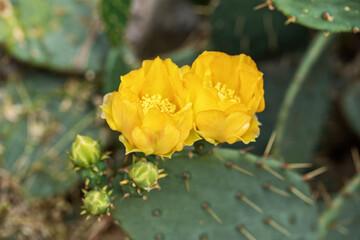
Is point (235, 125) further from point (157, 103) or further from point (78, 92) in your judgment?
point (78, 92)

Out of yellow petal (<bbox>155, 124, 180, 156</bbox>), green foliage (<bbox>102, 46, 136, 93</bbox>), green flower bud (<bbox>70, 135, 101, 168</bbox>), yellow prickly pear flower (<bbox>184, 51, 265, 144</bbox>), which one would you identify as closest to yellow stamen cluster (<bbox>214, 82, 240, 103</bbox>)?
yellow prickly pear flower (<bbox>184, 51, 265, 144</bbox>)

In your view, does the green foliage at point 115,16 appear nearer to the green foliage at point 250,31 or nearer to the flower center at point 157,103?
the green foliage at point 250,31

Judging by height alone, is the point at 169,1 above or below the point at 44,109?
above

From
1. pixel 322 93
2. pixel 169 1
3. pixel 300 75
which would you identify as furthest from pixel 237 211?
pixel 169 1

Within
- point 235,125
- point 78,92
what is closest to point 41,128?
point 78,92

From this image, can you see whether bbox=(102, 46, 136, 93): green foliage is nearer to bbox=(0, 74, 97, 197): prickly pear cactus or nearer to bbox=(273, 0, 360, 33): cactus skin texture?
Answer: bbox=(0, 74, 97, 197): prickly pear cactus

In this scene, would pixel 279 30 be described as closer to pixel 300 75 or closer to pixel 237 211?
pixel 300 75
